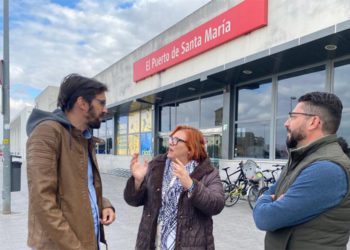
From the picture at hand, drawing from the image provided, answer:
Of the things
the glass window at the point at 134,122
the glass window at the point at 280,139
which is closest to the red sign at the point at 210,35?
the glass window at the point at 280,139

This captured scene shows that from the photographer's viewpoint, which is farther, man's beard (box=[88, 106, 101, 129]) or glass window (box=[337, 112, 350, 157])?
glass window (box=[337, 112, 350, 157])

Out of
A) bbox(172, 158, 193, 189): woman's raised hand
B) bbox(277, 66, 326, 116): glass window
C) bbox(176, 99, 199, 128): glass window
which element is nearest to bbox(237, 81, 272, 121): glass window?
bbox(277, 66, 326, 116): glass window

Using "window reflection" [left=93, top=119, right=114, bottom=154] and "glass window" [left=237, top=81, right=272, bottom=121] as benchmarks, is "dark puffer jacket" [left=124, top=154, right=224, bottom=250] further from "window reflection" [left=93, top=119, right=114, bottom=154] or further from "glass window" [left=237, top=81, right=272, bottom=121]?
"window reflection" [left=93, top=119, right=114, bottom=154]

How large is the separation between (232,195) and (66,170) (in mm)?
7446

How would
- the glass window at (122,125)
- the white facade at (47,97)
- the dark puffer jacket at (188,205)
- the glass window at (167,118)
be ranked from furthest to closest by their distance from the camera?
the white facade at (47,97), the glass window at (122,125), the glass window at (167,118), the dark puffer jacket at (188,205)

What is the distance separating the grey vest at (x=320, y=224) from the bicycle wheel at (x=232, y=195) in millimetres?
7191

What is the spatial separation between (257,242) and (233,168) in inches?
201

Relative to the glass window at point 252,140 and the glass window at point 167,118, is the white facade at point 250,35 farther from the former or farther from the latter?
the glass window at point 252,140

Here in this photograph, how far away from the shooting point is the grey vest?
1.87 metres

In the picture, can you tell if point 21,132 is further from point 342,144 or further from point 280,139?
point 342,144

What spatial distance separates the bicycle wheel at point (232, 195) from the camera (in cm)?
911

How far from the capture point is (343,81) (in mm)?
8305

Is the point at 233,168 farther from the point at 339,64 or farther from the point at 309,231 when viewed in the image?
the point at 309,231

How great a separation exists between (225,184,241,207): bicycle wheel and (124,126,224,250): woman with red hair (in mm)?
6493
